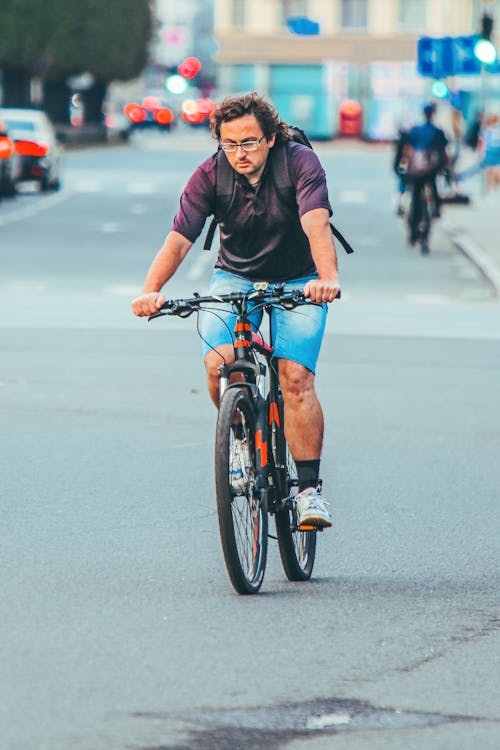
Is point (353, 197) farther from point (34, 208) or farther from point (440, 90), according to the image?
point (34, 208)

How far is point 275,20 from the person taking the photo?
334ft

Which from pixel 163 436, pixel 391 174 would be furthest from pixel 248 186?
pixel 391 174

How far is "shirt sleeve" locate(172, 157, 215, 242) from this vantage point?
6.89m

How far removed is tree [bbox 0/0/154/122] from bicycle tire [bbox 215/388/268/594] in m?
68.8

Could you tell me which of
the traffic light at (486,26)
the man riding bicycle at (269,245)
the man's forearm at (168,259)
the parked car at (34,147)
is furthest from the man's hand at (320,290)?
the parked car at (34,147)

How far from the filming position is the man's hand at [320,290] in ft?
21.3

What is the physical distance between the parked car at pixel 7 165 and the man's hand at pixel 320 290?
30.5 meters

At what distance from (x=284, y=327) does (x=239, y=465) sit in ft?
1.96

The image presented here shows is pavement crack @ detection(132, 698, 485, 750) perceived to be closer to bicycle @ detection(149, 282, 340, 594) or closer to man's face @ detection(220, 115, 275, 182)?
bicycle @ detection(149, 282, 340, 594)

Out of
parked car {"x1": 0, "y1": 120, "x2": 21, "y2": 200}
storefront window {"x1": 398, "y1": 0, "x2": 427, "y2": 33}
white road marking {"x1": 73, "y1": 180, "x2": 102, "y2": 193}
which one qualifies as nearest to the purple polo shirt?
parked car {"x1": 0, "y1": 120, "x2": 21, "y2": 200}

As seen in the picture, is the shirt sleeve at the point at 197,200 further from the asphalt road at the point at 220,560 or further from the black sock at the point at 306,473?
the asphalt road at the point at 220,560

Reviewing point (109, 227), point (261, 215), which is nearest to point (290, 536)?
point (261, 215)

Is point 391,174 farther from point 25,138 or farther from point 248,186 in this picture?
point 248,186

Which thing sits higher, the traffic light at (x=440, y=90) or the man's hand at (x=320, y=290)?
the man's hand at (x=320, y=290)
